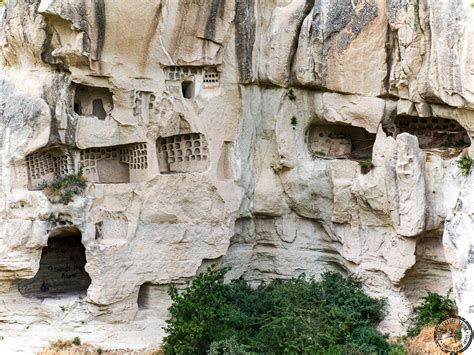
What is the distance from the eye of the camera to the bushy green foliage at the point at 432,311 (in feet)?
58.4

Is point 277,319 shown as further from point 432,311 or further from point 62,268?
point 62,268

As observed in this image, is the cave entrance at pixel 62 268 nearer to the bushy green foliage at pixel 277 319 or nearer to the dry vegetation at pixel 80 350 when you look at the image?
the dry vegetation at pixel 80 350

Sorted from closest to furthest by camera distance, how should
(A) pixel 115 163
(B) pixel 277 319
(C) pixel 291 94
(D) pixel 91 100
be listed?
(B) pixel 277 319, (D) pixel 91 100, (C) pixel 291 94, (A) pixel 115 163

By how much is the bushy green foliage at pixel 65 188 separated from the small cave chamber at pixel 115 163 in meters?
0.37

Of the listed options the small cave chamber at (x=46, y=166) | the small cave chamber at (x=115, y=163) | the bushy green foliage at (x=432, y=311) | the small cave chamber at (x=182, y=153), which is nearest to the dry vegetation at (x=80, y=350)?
the small cave chamber at (x=46, y=166)

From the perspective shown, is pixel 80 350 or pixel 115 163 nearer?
pixel 80 350

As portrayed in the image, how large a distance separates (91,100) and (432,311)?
8.65 m

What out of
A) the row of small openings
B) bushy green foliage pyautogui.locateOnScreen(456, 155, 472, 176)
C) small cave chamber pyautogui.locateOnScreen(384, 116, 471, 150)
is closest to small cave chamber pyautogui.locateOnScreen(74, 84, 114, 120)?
the row of small openings

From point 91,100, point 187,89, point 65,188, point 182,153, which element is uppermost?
point 187,89

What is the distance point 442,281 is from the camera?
18453mm

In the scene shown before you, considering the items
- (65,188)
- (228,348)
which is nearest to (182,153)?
(65,188)

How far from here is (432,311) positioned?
59.1 ft

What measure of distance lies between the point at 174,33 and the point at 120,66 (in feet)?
4.50

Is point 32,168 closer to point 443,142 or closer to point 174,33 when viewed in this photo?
point 174,33
